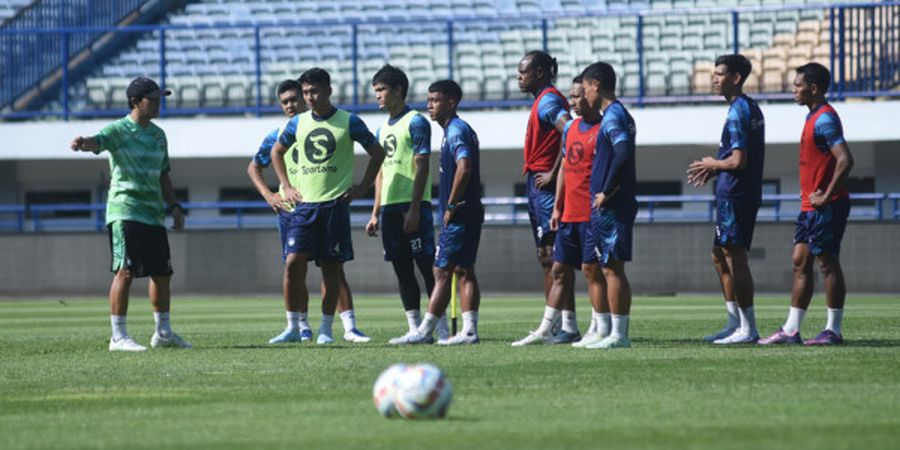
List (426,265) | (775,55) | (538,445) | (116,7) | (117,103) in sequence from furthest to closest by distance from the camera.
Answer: (116,7), (117,103), (775,55), (426,265), (538,445)

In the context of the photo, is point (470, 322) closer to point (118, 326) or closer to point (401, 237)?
point (401, 237)

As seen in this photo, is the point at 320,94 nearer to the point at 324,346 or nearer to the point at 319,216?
the point at 319,216

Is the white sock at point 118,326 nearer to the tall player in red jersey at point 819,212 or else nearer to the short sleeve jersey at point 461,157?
the short sleeve jersey at point 461,157

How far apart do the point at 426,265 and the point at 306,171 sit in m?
1.29

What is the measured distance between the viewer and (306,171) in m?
13.0

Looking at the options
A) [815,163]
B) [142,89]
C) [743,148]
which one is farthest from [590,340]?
[142,89]

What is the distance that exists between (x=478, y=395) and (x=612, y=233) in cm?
312

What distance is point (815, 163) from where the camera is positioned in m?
12.3

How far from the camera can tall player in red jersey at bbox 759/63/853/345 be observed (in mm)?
12156

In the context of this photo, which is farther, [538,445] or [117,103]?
[117,103]

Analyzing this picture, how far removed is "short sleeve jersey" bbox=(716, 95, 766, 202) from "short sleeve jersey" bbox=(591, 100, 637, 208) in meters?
0.91

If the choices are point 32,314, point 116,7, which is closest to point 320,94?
point 32,314

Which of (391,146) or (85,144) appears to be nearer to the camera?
(85,144)

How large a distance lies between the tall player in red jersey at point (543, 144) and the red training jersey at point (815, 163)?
74.8 inches
